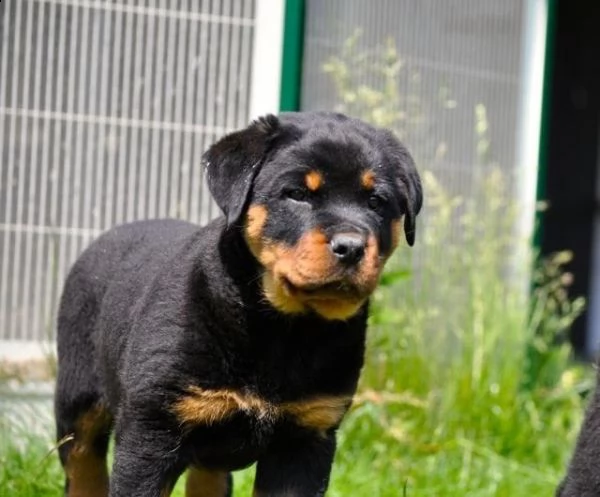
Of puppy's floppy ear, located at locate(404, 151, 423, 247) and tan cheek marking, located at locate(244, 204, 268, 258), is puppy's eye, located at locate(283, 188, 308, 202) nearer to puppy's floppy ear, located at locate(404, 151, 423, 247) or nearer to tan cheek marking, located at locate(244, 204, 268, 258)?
tan cheek marking, located at locate(244, 204, 268, 258)

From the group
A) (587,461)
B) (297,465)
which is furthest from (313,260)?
(587,461)

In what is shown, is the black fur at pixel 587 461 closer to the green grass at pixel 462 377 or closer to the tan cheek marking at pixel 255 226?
the tan cheek marking at pixel 255 226

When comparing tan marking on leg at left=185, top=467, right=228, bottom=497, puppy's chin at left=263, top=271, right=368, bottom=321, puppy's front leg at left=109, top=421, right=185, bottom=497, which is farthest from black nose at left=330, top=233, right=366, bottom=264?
tan marking on leg at left=185, top=467, right=228, bottom=497

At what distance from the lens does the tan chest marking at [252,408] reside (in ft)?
11.7

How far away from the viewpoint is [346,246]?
3.40m

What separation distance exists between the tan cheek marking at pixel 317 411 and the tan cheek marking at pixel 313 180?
1.98 ft

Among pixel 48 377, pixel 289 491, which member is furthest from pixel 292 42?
pixel 289 491

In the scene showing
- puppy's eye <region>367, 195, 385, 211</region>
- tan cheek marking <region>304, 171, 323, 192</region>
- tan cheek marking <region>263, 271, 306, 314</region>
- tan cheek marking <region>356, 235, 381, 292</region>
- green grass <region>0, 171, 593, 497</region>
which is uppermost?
tan cheek marking <region>304, 171, 323, 192</region>

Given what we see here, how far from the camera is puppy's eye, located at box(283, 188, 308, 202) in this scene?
358 centimetres

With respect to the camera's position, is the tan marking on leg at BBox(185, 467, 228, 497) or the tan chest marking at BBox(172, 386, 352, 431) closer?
the tan chest marking at BBox(172, 386, 352, 431)

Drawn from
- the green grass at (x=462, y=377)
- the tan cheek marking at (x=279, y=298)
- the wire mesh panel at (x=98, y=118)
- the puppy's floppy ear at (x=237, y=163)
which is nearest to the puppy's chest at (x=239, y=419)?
the tan cheek marking at (x=279, y=298)

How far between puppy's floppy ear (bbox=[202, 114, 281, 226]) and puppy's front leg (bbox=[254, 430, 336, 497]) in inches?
26.9

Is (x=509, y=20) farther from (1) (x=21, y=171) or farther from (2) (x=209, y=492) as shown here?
(2) (x=209, y=492)

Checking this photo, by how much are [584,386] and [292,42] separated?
232 centimetres
